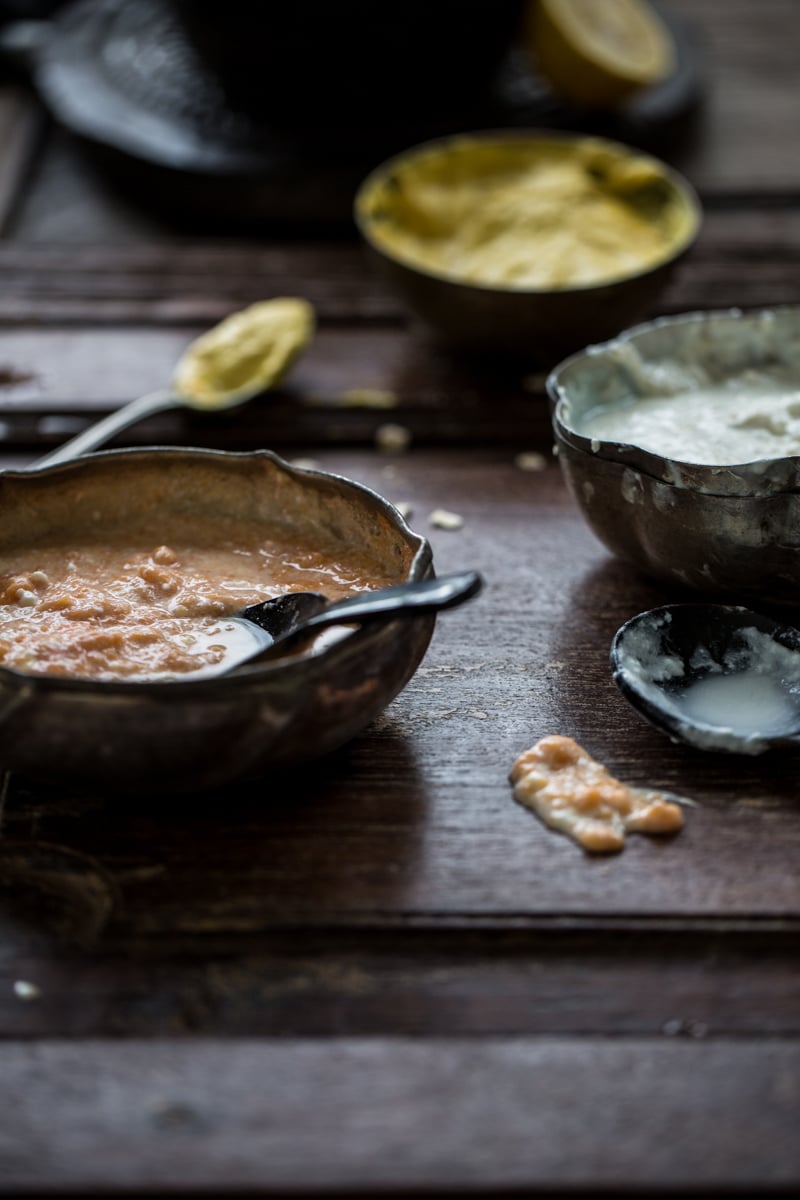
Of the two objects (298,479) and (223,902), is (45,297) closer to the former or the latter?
(298,479)

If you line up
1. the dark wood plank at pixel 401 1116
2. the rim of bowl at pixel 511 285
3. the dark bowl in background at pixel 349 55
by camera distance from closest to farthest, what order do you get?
the dark wood plank at pixel 401 1116, the rim of bowl at pixel 511 285, the dark bowl in background at pixel 349 55

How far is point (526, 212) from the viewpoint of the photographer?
1.76 m

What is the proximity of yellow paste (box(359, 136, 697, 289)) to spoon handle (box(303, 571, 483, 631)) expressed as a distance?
77 cm

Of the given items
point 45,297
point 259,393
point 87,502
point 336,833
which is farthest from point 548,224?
point 336,833

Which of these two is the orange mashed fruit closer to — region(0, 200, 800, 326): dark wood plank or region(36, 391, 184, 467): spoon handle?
region(36, 391, 184, 467): spoon handle

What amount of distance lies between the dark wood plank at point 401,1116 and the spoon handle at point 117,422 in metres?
0.71

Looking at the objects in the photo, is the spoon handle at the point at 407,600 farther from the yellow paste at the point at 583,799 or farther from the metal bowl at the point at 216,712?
the yellow paste at the point at 583,799

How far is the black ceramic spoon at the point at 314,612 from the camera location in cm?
91

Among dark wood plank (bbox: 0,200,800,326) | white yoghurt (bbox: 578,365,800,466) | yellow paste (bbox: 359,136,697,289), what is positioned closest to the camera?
white yoghurt (bbox: 578,365,800,466)

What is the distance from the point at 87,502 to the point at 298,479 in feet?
0.59

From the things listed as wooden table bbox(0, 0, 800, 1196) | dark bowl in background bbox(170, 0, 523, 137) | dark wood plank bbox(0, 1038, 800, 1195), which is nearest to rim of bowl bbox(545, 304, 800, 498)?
wooden table bbox(0, 0, 800, 1196)

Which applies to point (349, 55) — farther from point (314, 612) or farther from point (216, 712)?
point (216, 712)

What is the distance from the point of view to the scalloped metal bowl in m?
1.09

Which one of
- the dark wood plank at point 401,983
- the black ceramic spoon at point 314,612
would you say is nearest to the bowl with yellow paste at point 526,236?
the black ceramic spoon at point 314,612
